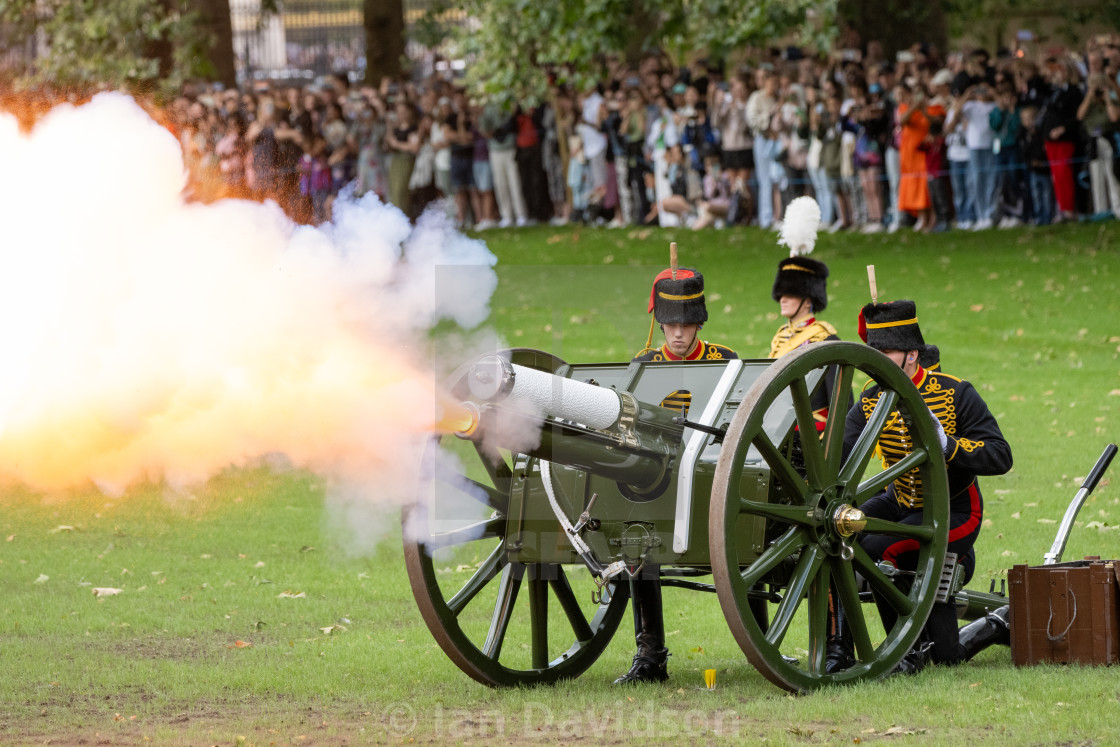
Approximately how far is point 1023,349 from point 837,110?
5.67 meters

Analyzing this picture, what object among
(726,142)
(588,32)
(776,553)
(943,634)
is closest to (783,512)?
(776,553)

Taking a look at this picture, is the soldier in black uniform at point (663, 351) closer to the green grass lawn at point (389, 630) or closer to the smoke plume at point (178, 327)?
the green grass lawn at point (389, 630)

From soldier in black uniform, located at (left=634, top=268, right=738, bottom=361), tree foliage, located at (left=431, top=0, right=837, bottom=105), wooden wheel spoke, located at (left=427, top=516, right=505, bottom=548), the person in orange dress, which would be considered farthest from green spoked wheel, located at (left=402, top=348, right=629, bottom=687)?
tree foliage, located at (left=431, top=0, right=837, bottom=105)

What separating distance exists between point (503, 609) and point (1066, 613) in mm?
2404

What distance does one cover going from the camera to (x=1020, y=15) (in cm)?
3288

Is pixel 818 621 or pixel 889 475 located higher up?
pixel 889 475

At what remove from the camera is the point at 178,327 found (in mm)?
7062

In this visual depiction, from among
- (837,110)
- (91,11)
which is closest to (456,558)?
(837,110)

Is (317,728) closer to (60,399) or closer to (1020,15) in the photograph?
(60,399)

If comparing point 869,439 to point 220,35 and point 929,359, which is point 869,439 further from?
point 220,35

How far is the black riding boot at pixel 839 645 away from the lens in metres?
6.88

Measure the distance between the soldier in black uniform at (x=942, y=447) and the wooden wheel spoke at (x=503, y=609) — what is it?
5.05ft

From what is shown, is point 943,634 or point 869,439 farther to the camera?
point 943,634

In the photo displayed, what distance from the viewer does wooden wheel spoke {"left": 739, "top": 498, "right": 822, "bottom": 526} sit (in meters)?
6.23
